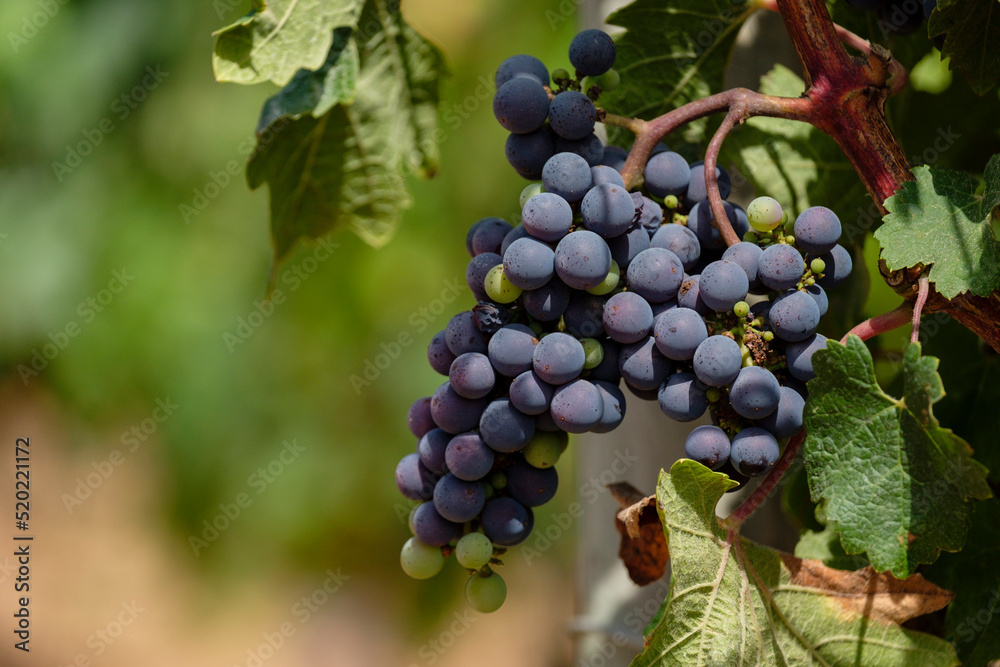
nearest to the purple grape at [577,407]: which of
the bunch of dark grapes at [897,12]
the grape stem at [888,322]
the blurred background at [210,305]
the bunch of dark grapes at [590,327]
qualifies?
the bunch of dark grapes at [590,327]

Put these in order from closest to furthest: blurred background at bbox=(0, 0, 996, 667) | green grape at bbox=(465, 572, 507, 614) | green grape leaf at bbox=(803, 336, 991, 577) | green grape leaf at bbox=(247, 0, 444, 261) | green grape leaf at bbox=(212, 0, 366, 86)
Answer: green grape leaf at bbox=(803, 336, 991, 577) → green grape at bbox=(465, 572, 507, 614) → green grape leaf at bbox=(212, 0, 366, 86) → green grape leaf at bbox=(247, 0, 444, 261) → blurred background at bbox=(0, 0, 996, 667)

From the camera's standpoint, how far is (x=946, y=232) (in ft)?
1.85

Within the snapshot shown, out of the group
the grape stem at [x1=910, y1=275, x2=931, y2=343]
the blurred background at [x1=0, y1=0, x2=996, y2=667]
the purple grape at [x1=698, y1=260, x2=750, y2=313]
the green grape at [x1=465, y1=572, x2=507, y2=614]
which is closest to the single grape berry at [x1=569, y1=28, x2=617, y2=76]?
the purple grape at [x1=698, y1=260, x2=750, y2=313]

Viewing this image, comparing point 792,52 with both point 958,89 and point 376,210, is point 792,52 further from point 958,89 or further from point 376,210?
point 376,210

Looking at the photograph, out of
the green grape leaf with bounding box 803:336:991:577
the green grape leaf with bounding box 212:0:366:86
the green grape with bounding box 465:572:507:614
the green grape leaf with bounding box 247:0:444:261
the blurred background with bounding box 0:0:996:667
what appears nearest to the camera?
the green grape leaf with bounding box 803:336:991:577

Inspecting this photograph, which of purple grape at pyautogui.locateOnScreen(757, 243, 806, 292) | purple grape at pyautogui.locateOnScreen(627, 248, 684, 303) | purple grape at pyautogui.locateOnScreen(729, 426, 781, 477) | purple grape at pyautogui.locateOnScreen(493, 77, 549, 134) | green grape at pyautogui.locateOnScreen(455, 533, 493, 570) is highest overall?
purple grape at pyautogui.locateOnScreen(757, 243, 806, 292)

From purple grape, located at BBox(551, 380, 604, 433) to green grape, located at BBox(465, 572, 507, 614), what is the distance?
0.50ft

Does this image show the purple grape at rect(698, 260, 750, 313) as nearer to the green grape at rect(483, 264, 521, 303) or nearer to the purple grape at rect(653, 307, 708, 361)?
the purple grape at rect(653, 307, 708, 361)

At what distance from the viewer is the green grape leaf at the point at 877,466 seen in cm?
52

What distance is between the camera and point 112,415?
2.27 meters

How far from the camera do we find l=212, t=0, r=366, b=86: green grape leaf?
72cm

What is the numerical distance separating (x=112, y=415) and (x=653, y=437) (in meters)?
1.94

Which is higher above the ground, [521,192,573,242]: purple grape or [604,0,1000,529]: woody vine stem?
[604,0,1000,529]: woody vine stem

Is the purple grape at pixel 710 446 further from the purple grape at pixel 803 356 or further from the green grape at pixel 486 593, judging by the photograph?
the green grape at pixel 486 593
